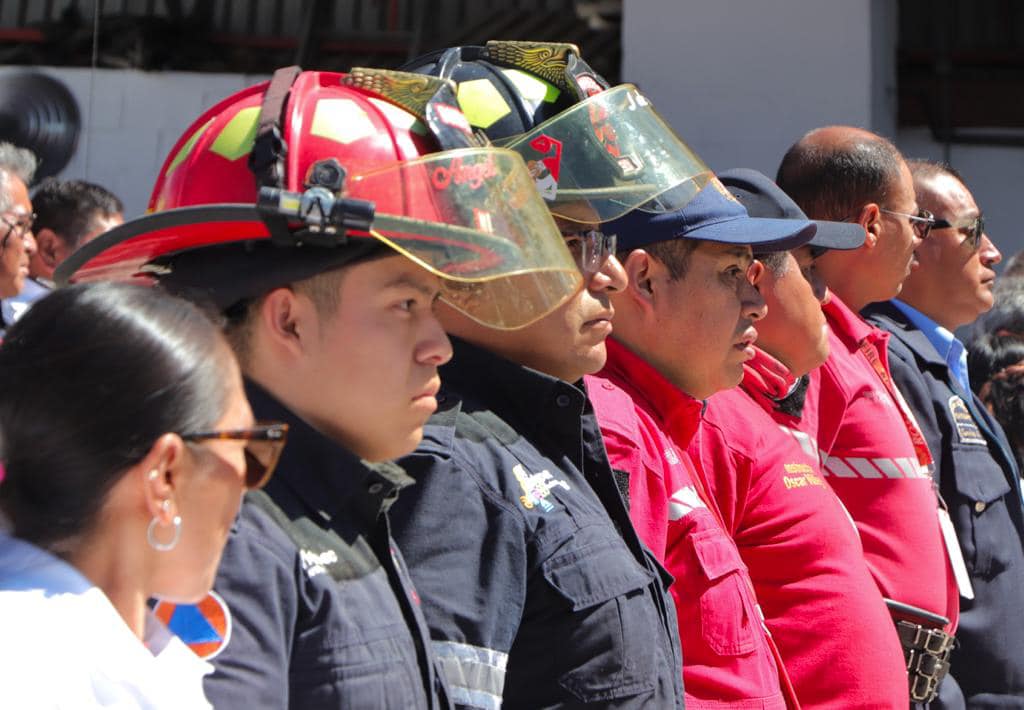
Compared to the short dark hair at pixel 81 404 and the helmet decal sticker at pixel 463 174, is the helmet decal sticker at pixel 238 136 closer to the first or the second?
the helmet decal sticker at pixel 463 174

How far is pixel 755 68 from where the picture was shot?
6.76 metres

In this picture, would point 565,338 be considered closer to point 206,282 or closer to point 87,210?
point 206,282

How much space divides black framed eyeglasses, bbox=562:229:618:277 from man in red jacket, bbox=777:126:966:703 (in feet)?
3.52

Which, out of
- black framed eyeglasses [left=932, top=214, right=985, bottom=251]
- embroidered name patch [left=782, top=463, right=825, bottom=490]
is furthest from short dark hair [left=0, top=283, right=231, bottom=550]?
black framed eyeglasses [left=932, top=214, right=985, bottom=251]

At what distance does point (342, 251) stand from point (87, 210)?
4.24 metres

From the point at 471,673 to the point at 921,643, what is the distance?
166 cm

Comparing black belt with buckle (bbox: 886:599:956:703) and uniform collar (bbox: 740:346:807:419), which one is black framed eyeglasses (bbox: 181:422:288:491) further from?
black belt with buckle (bbox: 886:599:956:703)

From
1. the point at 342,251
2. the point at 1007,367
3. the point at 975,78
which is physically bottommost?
the point at 1007,367

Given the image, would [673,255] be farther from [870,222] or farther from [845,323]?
[870,222]

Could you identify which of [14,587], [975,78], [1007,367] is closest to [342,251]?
[14,587]

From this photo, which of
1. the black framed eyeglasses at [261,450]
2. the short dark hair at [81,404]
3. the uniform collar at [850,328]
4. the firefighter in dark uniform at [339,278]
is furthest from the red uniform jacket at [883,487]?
the short dark hair at [81,404]

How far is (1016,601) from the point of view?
3553 millimetres

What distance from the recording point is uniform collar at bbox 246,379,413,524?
166 centimetres

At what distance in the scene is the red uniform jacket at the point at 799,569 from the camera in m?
2.62
